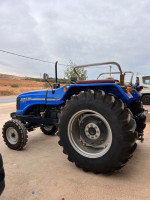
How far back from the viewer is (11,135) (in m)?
3.63

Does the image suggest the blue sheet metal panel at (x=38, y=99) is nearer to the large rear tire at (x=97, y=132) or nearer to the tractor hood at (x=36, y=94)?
the tractor hood at (x=36, y=94)

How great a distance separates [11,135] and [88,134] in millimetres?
1851

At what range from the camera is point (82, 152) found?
2.60 meters

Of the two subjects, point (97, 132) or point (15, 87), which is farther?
point (15, 87)

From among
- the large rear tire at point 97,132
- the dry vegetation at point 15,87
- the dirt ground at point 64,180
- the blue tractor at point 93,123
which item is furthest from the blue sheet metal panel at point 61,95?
the dry vegetation at point 15,87

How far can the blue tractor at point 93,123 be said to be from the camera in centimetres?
224

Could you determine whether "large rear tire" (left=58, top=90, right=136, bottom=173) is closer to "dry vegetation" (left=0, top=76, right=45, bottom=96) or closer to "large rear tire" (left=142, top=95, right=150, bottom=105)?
"large rear tire" (left=142, top=95, right=150, bottom=105)

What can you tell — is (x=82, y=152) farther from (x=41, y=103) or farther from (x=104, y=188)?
(x=41, y=103)

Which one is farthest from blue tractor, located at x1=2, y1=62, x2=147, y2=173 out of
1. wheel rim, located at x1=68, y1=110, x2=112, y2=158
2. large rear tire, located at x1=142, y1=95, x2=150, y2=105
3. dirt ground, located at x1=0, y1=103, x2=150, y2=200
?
large rear tire, located at x1=142, y1=95, x2=150, y2=105

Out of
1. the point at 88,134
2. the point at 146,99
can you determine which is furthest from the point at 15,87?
the point at 88,134

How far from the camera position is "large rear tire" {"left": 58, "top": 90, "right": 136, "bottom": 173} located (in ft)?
7.27

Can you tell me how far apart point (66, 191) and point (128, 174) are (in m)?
0.98

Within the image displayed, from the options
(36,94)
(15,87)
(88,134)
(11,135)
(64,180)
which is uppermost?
(15,87)

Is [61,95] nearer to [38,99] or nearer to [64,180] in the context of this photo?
[38,99]
